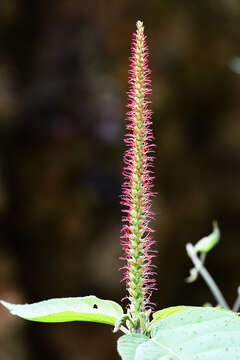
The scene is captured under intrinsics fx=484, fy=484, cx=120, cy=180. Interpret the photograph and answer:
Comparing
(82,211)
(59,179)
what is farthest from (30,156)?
(82,211)

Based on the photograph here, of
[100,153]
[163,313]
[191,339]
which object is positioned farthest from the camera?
[100,153]

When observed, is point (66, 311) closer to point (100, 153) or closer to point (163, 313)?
point (163, 313)

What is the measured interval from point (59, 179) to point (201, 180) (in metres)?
1.69

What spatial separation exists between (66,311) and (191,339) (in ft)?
0.64

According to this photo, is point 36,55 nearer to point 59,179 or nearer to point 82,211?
point 59,179

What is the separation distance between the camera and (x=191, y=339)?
27.4 inches

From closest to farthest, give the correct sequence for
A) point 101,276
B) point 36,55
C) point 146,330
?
point 146,330 → point 101,276 → point 36,55

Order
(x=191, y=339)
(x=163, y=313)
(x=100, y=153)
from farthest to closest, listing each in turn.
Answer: (x=100, y=153) < (x=163, y=313) < (x=191, y=339)

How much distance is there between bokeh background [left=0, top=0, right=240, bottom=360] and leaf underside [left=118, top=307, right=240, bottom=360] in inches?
189

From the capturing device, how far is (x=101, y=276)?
5.53 metres

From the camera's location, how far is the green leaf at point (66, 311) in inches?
29.7

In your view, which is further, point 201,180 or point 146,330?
point 201,180

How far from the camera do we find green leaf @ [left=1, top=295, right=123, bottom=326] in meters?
0.75

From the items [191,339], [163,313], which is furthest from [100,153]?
[191,339]
